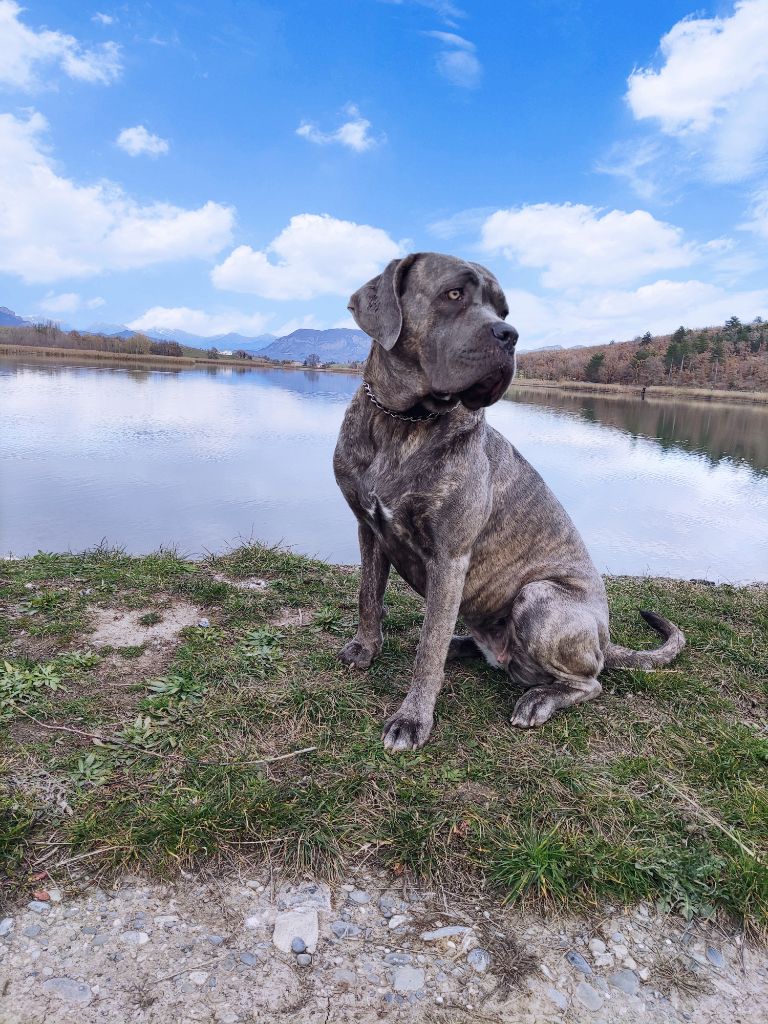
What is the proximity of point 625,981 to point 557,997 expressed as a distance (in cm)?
29

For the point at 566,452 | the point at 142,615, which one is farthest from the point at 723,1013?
the point at 566,452

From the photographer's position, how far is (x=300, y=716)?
3.58 metres

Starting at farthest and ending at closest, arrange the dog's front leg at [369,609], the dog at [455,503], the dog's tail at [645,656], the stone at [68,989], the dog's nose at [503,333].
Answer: the dog's tail at [645,656]
the dog's front leg at [369,609]
the dog at [455,503]
the dog's nose at [503,333]
the stone at [68,989]

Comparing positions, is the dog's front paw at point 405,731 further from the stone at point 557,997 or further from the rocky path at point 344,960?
the stone at point 557,997

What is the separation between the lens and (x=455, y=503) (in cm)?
341

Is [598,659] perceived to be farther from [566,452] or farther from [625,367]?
[625,367]

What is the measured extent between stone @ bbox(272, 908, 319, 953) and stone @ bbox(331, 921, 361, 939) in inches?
2.9

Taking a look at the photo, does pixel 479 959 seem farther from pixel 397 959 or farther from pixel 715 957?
pixel 715 957

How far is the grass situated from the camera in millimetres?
2553

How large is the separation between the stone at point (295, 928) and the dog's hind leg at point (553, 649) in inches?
70.1

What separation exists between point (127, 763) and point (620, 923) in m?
2.39

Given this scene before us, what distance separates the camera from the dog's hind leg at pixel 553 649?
12.1 feet

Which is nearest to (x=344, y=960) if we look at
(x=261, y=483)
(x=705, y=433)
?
(x=261, y=483)

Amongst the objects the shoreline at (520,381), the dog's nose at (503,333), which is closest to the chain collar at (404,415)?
the dog's nose at (503,333)
